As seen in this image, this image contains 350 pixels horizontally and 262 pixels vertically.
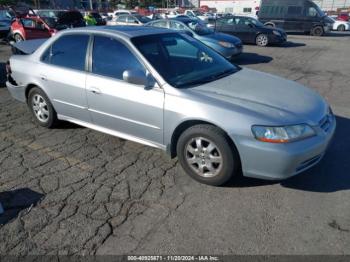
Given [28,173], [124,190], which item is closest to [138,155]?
[124,190]

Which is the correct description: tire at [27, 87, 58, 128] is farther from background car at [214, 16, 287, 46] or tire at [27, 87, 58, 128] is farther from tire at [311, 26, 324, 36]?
tire at [311, 26, 324, 36]

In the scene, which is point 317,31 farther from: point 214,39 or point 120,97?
point 120,97

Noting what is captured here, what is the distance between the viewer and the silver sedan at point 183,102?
3.15 meters

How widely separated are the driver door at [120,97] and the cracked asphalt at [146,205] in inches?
17.8

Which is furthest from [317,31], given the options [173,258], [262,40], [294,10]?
[173,258]

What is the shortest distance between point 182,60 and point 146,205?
1909mm

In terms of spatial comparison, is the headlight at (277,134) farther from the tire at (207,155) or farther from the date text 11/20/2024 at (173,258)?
the date text 11/20/2024 at (173,258)

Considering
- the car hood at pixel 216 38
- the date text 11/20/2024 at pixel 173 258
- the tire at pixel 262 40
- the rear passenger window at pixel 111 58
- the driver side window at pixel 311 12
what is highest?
the driver side window at pixel 311 12

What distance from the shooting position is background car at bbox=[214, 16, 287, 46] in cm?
1540

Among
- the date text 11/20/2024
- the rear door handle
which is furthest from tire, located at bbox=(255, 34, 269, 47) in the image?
the date text 11/20/2024

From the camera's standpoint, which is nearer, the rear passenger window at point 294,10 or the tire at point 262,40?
the tire at point 262,40

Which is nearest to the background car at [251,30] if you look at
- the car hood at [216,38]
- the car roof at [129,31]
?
the car hood at [216,38]

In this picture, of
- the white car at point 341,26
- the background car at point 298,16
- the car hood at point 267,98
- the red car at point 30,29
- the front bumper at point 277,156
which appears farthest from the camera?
the white car at point 341,26

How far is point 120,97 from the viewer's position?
3844 mm
